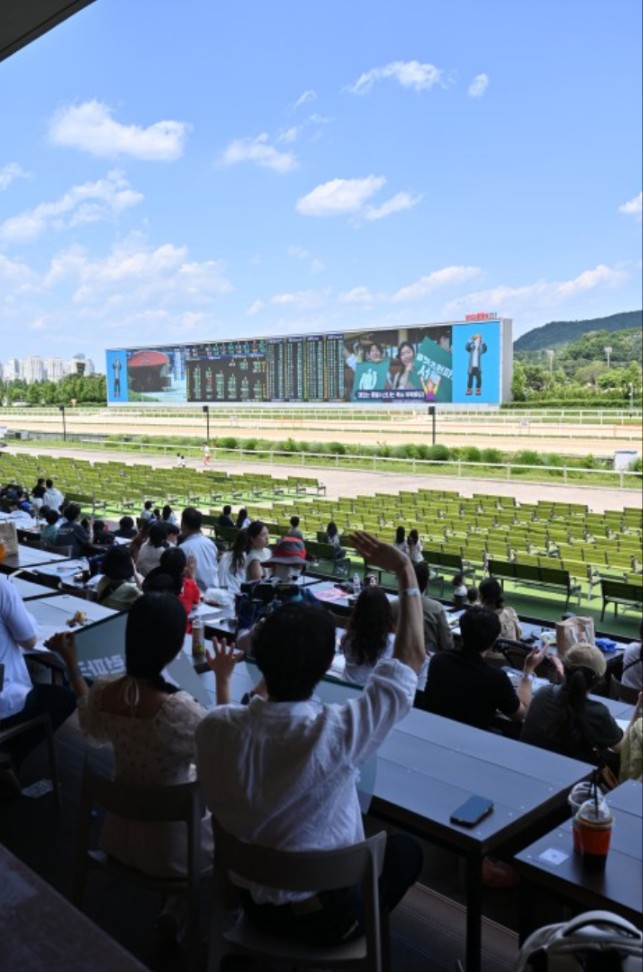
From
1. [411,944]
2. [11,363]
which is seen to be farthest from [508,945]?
[11,363]

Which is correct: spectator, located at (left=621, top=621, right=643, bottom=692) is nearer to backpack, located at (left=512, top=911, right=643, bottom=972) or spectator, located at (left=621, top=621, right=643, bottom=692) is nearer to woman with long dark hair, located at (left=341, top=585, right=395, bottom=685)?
woman with long dark hair, located at (left=341, top=585, right=395, bottom=685)

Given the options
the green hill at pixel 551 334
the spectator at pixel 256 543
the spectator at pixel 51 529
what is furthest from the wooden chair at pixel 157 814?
the green hill at pixel 551 334

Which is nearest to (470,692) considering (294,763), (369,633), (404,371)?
(369,633)

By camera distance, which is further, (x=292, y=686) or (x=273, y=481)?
(x=273, y=481)

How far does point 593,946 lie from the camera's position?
1.26 metres

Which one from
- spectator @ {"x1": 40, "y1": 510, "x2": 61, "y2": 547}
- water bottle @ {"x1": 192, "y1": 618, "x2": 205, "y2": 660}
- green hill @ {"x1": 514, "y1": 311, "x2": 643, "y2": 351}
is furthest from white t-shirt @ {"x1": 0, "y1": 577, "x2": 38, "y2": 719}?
green hill @ {"x1": 514, "y1": 311, "x2": 643, "y2": 351}

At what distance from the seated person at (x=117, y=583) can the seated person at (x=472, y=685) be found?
2196mm

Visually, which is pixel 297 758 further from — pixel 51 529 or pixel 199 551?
pixel 51 529

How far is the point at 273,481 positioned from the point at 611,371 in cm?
2441

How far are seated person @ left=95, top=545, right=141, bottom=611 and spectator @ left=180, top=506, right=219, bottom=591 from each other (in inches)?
59.4

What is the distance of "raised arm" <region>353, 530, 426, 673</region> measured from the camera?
1.98 meters

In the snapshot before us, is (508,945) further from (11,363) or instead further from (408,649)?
(11,363)

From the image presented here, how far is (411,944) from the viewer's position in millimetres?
2324

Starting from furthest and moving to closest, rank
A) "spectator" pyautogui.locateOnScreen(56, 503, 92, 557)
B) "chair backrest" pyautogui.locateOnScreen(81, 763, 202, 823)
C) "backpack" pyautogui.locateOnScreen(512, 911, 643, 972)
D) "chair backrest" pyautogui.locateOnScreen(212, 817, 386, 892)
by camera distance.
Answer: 1. "spectator" pyautogui.locateOnScreen(56, 503, 92, 557)
2. "chair backrest" pyautogui.locateOnScreen(81, 763, 202, 823)
3. "chair backrest" pyautogui.locateOnScreen(212, 817, 386, 892)
4. "backpack" pyautogui.locateOnScreen(512, 911, 643, 972)
